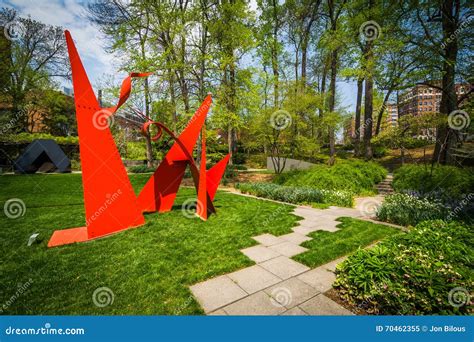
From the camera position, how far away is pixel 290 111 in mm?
13672

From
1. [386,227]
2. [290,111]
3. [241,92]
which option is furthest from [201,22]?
[386,227]

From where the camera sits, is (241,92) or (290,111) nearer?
(290,111)

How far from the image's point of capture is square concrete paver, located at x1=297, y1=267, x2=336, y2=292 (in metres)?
3.36

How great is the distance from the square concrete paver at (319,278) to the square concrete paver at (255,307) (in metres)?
0.83

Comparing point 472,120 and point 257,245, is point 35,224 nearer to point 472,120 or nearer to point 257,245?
point 257,245

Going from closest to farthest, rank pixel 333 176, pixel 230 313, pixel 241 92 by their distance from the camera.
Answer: pixel 230 313
pixel 333 176
pixel 241 92

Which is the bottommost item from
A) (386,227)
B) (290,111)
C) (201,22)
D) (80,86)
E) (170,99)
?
(386,227)

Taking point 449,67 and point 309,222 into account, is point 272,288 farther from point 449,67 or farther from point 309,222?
point 449,67

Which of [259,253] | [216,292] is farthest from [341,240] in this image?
[216,292]

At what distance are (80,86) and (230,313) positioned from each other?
549cm

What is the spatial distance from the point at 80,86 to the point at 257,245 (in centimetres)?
543

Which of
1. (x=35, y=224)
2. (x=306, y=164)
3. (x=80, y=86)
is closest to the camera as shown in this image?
(x=80, y=86)

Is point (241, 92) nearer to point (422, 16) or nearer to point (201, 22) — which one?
point (201, 22)

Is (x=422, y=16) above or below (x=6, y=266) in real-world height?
above
